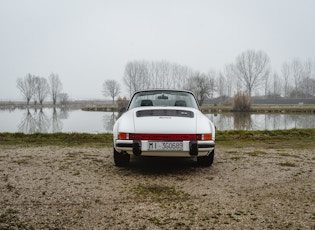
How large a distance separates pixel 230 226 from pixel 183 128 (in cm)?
177

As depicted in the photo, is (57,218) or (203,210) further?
(203,210)

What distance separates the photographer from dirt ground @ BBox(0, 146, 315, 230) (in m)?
2.36

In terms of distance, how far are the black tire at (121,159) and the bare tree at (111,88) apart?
71441mm

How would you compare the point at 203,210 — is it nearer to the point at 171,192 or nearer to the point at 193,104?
the point at 171,192

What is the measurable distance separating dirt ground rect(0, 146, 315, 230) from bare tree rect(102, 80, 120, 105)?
2803 inches

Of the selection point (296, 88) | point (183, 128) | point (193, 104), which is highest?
point (296, 88)

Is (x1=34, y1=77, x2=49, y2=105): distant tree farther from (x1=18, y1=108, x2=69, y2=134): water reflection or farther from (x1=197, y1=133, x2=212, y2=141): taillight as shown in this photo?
(x1=197, y1=133, x2=212, y2=141): taillight

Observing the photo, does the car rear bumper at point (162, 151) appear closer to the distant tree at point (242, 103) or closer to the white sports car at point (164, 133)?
the white sports car at point (164, 133)

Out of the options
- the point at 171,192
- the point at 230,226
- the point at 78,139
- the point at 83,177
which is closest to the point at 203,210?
the point at 230,226

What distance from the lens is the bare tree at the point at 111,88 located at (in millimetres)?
75250

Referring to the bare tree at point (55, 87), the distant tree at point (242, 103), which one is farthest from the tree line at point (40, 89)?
the distant tree at point (242, 103)

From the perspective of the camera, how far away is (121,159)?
4578 mm

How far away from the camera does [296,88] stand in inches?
2985

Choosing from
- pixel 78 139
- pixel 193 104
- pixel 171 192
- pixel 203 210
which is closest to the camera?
pixel 203 210
